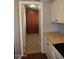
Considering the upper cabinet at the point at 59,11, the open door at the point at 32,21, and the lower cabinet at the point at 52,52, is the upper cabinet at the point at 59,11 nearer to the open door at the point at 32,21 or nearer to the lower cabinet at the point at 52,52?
the lower cabinet at the point at 52,52

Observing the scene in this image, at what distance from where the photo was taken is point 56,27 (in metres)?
4.51

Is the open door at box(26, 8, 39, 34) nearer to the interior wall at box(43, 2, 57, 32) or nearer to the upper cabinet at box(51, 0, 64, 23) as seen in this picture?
the interior wall at box(43, 2, 57, 32)

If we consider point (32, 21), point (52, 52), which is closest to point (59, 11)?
point (52, 52)

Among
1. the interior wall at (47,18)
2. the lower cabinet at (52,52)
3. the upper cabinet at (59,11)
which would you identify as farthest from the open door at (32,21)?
the lower cabinet at (52,52)

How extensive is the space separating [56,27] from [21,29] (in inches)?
54.0

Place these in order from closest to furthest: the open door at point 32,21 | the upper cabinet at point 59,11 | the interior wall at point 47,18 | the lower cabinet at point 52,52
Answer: the lower cabinet at point 52,52 < the upper cabinet at point 59,11 < the interior wall at point 47,18 < the open door at point 32,21

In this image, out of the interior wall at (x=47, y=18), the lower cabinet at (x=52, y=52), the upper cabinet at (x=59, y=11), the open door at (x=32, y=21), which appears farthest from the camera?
the open door at (x=32, y=21)

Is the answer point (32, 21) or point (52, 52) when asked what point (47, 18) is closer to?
point (52, 52)

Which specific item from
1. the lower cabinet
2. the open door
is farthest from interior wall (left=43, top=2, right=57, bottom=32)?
the open door
